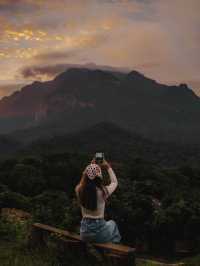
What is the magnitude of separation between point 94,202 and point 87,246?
0.77m

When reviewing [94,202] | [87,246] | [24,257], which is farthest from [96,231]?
[24,257]

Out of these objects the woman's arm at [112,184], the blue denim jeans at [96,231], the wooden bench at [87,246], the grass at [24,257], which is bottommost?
the grass at [24,257]

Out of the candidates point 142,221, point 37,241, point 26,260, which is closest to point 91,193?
point 26,260

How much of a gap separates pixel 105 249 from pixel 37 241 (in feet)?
7.45

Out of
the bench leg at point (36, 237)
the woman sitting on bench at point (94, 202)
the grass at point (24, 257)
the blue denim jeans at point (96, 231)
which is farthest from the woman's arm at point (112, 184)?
the bench leg at point (36, 237)

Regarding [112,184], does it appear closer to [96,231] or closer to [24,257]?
[96,231]

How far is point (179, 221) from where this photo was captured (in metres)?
16.3

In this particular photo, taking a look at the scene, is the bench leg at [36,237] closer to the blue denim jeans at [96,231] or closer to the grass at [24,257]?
the grass at [24,257]

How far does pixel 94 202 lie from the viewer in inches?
293

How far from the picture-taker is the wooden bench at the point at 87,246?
6.75 metres

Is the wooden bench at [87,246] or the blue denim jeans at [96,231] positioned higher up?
the blue denim jeans at [96,231]

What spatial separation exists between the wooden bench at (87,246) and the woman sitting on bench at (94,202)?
168 millimetres

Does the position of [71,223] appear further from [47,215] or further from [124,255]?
[124,255]

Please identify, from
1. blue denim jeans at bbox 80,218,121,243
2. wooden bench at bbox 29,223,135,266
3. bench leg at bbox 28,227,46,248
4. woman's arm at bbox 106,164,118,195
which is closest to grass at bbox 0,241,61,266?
bench leg at bbox 28,227,46,248
